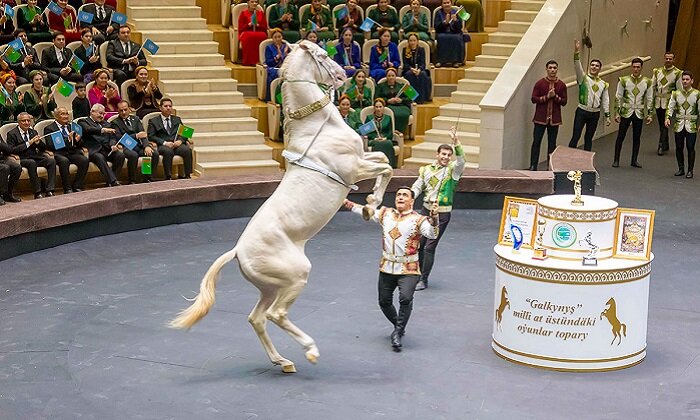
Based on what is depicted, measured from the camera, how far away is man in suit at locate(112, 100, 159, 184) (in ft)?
53.3

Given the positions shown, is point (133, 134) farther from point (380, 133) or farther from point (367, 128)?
point (380, 133)

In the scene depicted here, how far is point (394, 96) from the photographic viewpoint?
18891 millimetres

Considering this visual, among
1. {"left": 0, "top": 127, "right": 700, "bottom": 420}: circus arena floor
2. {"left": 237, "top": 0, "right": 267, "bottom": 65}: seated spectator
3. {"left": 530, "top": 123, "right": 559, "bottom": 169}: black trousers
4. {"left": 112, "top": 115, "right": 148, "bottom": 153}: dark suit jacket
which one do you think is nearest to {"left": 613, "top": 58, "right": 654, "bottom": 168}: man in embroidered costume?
{"left": 530, "top": 123, "right": 559, "bottom": 169}: black trousers

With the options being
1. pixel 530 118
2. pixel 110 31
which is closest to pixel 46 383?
pixel 110 31

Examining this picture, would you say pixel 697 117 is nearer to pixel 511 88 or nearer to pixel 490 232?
pixel 511 88

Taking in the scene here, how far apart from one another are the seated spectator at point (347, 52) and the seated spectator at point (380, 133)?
4.74 feet

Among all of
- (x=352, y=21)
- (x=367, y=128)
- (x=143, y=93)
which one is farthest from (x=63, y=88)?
(x=352, y=21)

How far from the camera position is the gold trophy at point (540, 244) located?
10078 millimetres

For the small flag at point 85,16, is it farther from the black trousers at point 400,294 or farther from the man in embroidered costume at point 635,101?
the black trousers at point 400,294

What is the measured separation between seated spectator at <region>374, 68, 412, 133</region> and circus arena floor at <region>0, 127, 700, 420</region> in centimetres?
448

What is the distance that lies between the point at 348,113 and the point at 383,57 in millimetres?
2253

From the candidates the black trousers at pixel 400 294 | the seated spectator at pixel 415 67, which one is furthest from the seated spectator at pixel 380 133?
the black trousers at pixel 400 294

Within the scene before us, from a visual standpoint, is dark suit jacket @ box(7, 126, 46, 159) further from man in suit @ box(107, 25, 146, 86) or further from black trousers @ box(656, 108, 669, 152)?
black trousers @ box(656, 108, 669, 152)

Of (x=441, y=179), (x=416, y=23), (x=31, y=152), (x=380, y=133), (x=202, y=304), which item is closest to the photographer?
(x=202, y=304)
